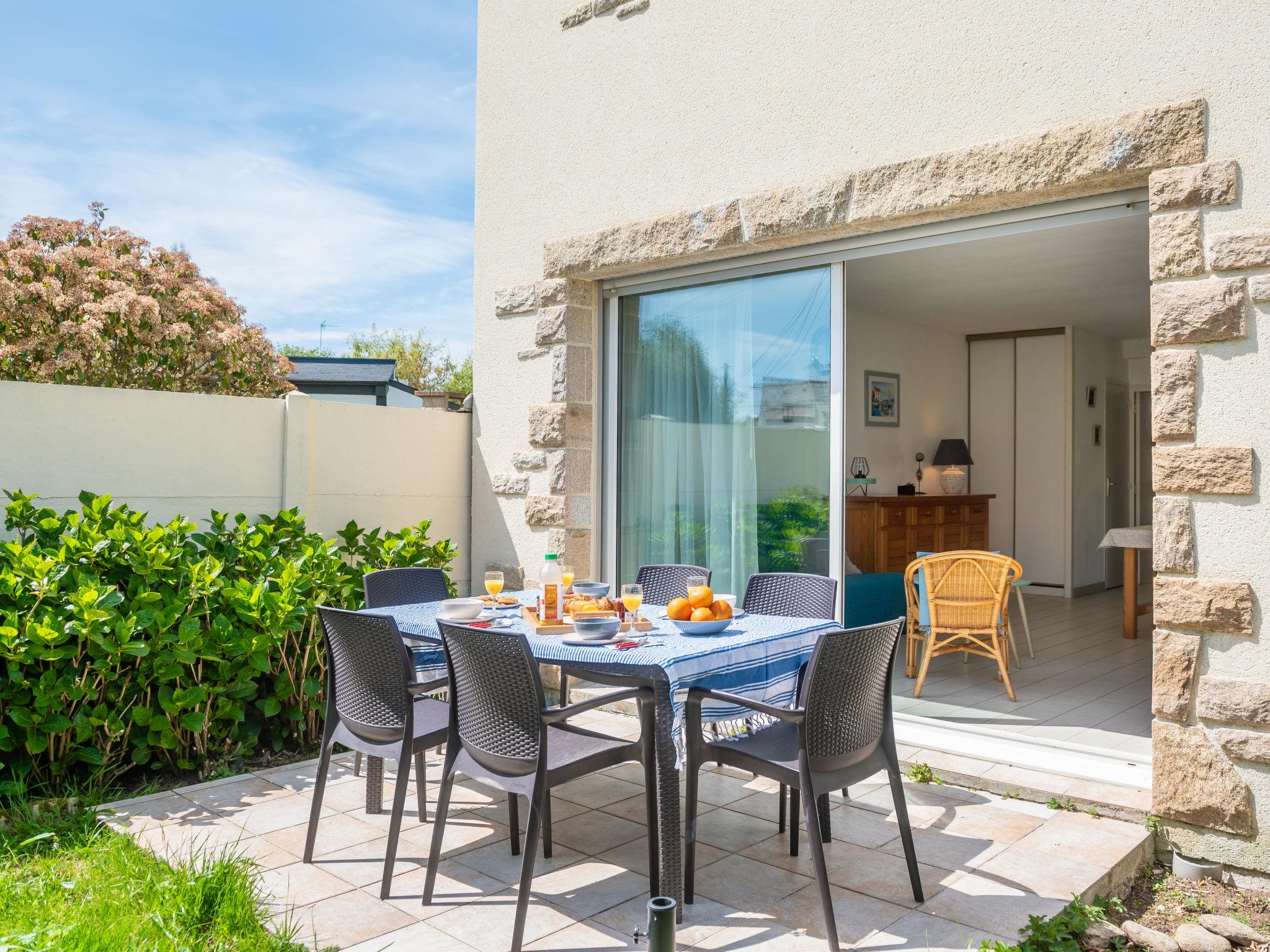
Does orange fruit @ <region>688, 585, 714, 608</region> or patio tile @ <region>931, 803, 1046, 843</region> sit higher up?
orange fruit @ <region>688, 585, 714, 608</region>

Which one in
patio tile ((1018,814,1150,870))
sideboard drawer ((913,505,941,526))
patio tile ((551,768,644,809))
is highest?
sideboard drawer ((913,505,941,526))

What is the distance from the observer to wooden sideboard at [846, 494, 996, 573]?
809 centimetres

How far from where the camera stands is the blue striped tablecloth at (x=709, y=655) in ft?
9.05

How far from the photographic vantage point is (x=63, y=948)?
223 centimetres

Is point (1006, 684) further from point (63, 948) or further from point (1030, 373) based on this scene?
point (1030, 373)

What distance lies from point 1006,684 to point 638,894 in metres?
3.15

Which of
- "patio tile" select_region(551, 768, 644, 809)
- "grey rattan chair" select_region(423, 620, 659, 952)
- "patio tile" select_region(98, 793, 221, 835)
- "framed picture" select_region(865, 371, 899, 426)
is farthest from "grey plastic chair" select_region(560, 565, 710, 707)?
"framed picture" select_region(865, 371, 899, 426)

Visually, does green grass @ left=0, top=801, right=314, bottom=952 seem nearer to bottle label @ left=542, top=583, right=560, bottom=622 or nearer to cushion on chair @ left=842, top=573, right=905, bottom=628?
bottle label @ left=542, top=583, right=560, bottom=622

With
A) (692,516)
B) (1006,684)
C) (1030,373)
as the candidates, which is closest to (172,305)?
(692,516)

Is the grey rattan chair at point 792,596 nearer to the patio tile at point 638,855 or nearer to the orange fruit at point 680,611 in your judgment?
the orange fruit at point 680,611

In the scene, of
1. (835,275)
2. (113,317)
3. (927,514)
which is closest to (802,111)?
(835,275)

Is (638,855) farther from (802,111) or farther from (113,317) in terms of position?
(113,317)

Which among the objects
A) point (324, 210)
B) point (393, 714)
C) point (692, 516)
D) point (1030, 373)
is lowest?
point (393, 714)

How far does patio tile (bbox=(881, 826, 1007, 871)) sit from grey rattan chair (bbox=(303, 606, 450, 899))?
160 cm
